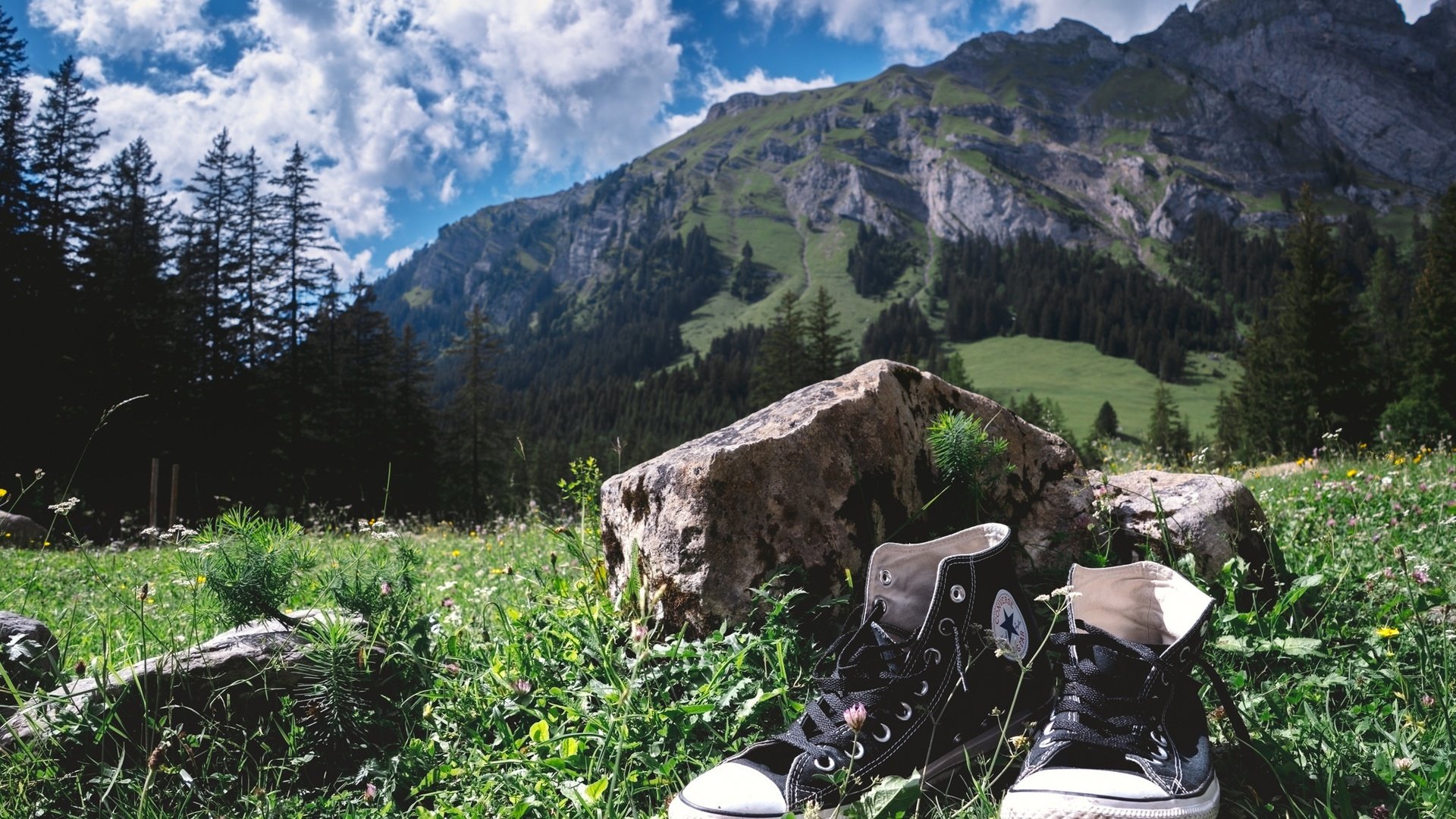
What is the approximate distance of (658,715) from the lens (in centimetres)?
290

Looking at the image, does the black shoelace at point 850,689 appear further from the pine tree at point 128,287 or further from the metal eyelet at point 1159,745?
the pine tree at point 128,287

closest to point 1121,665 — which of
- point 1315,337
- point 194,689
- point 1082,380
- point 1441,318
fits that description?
point 194,689

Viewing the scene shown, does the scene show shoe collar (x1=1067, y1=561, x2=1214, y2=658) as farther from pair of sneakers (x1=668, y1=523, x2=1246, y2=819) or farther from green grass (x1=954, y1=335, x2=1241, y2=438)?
green grass (x1=954, y1=335, x2=1241, y2=438)

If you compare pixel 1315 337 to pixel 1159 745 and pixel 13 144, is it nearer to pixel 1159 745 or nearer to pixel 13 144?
pixel 1159 745

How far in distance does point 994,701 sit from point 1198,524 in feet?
6.65

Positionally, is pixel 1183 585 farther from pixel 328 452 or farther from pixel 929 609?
pixel 328 452

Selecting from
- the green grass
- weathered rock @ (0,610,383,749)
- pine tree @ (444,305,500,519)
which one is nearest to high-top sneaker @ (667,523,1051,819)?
weathered rock @ (0,610,383,749)

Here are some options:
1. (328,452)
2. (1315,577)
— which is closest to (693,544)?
(1315,577)

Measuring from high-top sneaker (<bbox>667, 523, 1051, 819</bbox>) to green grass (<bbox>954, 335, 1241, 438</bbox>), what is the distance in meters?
125

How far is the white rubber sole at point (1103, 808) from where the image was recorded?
209 cm

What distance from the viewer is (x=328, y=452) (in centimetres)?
4053

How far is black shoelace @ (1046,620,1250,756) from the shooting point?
2.37 metres

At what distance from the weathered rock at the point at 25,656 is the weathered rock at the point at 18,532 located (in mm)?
12914

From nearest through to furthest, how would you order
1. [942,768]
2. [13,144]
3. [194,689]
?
[942,768]
[194,689]
[13,144]
